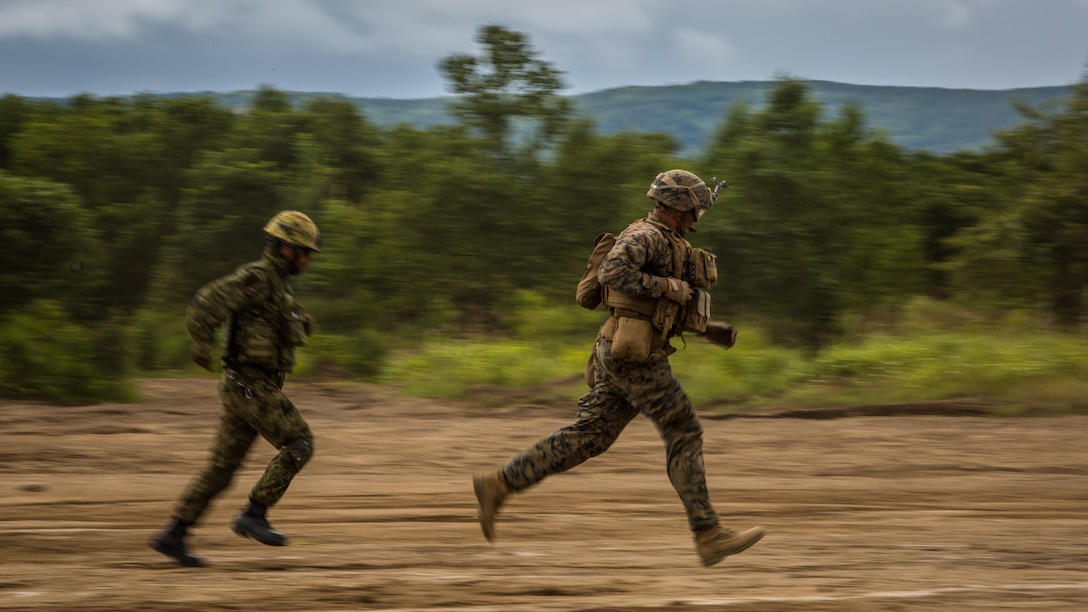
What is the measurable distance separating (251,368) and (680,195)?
7.76 ft

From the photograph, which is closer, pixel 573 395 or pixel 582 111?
pixel 573 395

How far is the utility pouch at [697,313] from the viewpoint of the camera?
18.9ft

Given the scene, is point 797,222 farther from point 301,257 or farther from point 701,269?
point 301,257

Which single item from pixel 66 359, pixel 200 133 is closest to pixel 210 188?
pixel 200 133

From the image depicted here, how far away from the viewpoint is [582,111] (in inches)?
667

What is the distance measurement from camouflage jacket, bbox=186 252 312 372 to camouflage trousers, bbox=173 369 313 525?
0.35ft

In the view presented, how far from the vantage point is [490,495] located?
6012mm

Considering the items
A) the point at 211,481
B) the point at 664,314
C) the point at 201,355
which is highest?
the point at 664,314

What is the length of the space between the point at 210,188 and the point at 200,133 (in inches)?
110

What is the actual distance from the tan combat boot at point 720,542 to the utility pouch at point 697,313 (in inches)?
40.3

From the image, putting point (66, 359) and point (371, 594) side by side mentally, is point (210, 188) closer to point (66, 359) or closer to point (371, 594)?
point (66, 359)

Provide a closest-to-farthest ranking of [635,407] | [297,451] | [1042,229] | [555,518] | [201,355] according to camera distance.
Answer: [201,355]
[635,407]
[297,451]
[555,518]
[1042,229]

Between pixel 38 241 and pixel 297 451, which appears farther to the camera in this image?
pixel 38 241

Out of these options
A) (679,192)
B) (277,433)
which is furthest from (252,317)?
(679,192)
